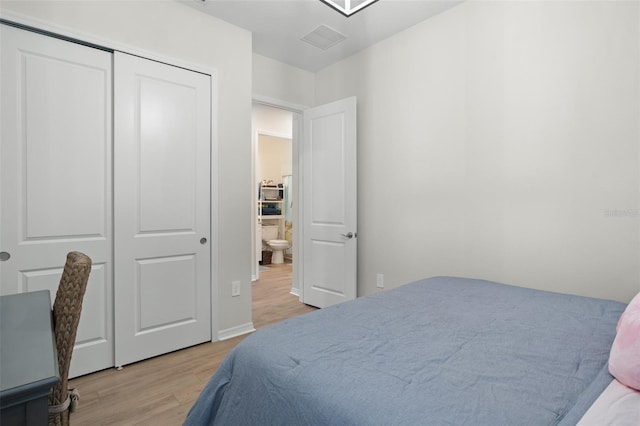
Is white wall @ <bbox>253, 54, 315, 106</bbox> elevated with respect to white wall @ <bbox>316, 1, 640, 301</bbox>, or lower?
elevated

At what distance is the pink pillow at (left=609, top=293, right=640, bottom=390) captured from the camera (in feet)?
2.56

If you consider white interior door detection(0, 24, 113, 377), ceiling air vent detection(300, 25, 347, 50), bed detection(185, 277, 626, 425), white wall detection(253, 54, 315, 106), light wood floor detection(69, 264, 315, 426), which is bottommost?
light wood floor detection(69, 264, 315, 426)

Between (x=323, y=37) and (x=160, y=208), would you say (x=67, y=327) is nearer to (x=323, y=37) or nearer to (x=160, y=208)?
(x=160, y=208)

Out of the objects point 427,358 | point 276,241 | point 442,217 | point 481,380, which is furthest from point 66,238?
point 276,241

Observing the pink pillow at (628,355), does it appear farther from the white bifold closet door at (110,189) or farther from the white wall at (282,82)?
the white wall at (282,82)

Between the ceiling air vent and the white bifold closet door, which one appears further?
the ceiling air vent

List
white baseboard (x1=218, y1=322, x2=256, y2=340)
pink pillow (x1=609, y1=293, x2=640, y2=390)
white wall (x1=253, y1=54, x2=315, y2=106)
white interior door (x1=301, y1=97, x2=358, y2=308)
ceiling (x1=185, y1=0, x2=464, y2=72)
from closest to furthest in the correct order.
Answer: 1. pink pillow (x1=609, y1=293, x2=640, y2=390)
2. ceiling (x1=185, y1=0, x2=464, y2=72)
3. white baseboard (x1=218, y1=322, x2=256, y2=340)
4. white interior door (x1=301, y1=97, x2=358, y2=308)
5. white wall (x1=253, y1=54, x2=315, y2=106)

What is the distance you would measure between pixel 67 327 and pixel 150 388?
134 cm

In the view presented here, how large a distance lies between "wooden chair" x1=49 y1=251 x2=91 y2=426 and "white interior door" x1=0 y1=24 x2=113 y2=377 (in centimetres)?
123

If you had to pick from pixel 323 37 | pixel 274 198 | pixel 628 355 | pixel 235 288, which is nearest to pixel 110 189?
pixel 235 288

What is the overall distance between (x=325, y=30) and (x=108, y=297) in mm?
2812

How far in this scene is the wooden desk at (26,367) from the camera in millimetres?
670

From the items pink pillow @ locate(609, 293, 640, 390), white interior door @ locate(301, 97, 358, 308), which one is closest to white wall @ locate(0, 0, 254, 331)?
white interior door @ locate(301, 97, 358, 308)

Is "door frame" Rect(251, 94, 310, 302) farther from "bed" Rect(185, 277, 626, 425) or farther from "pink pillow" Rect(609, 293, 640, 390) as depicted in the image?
"pink pillow" Rect(609, 293, 640, 390)
